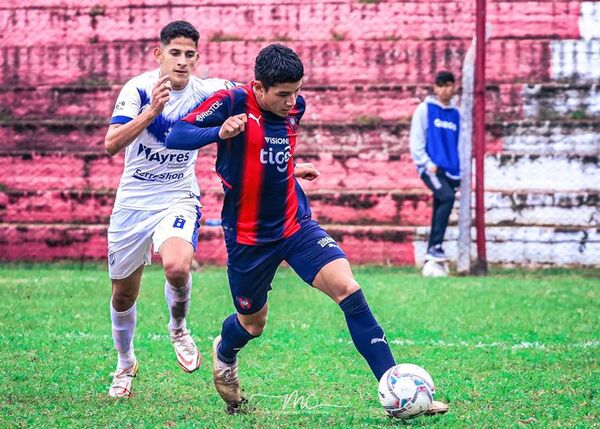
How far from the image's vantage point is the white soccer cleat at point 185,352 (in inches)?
275

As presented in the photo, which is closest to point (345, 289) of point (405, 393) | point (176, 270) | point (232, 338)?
point (405, 393)

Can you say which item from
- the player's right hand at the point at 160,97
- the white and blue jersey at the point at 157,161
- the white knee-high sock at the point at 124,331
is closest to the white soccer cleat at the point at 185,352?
the white knee-high sock at the point at 124,331

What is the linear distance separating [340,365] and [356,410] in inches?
63.1

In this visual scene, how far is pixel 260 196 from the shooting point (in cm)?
624

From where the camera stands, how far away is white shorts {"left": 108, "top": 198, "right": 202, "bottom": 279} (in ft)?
23.3

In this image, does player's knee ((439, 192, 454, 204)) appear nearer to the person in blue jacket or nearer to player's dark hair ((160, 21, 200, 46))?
the person in blue jacket

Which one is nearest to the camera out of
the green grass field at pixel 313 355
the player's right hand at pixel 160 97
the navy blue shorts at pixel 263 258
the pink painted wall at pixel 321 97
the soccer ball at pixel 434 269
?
the green grass field at pixel 313 355

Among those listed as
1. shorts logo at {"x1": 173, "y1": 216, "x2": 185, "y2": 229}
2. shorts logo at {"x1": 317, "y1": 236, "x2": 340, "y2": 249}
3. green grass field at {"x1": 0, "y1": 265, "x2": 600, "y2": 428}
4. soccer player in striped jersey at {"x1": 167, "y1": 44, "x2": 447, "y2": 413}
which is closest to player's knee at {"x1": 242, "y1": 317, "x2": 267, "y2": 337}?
soccer player in striped jersey at {"x1": 167, "y1": 44, "x2": 447, "y2": 413}

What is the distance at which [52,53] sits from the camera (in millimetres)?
17234

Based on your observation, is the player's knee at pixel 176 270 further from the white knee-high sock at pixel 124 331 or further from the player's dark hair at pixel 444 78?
the player's dark hair at pixel 444 78

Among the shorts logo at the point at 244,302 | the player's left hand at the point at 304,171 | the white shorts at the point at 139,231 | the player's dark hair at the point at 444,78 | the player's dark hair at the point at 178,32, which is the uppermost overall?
the player's dark hair at the point at 178,32

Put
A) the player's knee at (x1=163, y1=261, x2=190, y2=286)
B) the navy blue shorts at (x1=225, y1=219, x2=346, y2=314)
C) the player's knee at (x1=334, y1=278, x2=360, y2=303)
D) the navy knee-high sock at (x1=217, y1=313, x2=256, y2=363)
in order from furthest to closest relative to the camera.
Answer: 1. the player's knee at (x1=163, y1=261, x2=190, y2=286)
2. the navy knee-high sock at (x1=217, y1=313, x2=256, y2=363)
3. the navy blue shorts at (x1=225, y1=219, x2=346, y2=314)
4. the player's knee at (x1=334, y1=278, x2=360, y2=303)

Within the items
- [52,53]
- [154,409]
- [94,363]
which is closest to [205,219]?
[52,53]

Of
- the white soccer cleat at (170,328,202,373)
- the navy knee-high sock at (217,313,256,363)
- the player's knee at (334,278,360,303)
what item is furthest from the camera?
the white soccer cleat at (170,328,202,373)
